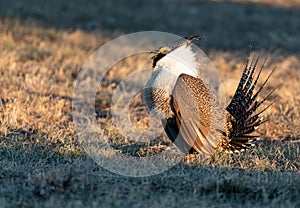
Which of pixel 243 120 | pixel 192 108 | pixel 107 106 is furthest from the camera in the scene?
pixel 107 106

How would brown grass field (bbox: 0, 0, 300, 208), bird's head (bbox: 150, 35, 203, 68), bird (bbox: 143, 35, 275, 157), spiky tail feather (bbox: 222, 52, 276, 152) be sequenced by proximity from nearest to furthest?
brown grass field (bbox: 0, 0, 300, 208), bird (bbox: 143, 35, 275, 157), bird's head (bbox: 150, 35, 203, 68), spiky tail feather (bbox: 222, 52, 276, 152)

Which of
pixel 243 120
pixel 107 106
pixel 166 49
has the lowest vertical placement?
pixel 243 120

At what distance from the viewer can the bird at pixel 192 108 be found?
4.82 metres

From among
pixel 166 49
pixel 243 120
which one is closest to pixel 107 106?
pixel 166 49

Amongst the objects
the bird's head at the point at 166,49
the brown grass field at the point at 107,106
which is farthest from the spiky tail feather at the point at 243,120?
the bird's head at the point at 166,49

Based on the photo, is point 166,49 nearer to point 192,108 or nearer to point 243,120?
point 192,108

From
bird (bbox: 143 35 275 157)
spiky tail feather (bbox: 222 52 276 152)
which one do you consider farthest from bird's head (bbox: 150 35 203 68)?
spiky tail feather (bbox: 222 52 276 152)

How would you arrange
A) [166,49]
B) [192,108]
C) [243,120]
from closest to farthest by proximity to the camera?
[192,108], [166,49], [243,120]

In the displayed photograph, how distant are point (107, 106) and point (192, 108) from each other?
219 cm

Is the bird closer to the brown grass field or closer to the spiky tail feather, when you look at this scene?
the spiky tail feather

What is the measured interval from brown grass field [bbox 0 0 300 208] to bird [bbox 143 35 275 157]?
18cm

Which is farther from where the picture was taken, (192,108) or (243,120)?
(243,120)

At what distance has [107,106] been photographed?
A: 6855 mm

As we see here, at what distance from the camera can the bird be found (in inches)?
190
